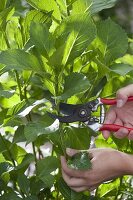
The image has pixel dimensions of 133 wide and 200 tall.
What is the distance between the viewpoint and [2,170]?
0.94 metres

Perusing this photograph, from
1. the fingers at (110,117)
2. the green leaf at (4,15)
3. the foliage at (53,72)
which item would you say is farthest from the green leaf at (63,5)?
the fingers at (110,117)

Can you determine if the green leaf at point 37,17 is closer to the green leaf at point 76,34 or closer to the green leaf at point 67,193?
the green leaf at point 76,34

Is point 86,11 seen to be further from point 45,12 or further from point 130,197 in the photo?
point 130,197

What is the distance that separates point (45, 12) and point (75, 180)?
1.00ft

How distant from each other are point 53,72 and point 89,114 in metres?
0.14

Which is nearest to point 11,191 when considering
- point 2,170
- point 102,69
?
point 2,170

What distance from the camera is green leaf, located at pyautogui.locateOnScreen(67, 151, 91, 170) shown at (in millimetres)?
850

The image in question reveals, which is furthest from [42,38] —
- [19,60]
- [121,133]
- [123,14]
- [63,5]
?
[123,14]

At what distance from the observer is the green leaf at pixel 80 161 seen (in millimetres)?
850

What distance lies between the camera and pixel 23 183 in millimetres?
929

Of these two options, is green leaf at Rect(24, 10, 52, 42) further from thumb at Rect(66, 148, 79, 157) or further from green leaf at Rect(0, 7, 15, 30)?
thumb at Rect(66, 148, 79, 157)

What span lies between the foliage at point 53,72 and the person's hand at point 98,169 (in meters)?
0.03

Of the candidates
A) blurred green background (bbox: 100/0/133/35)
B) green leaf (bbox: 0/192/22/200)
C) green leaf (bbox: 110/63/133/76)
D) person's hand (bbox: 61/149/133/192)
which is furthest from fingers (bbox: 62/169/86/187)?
blurred green background (bbox: 100/0/133/35)

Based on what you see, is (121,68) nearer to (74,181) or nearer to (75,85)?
(75,85)
